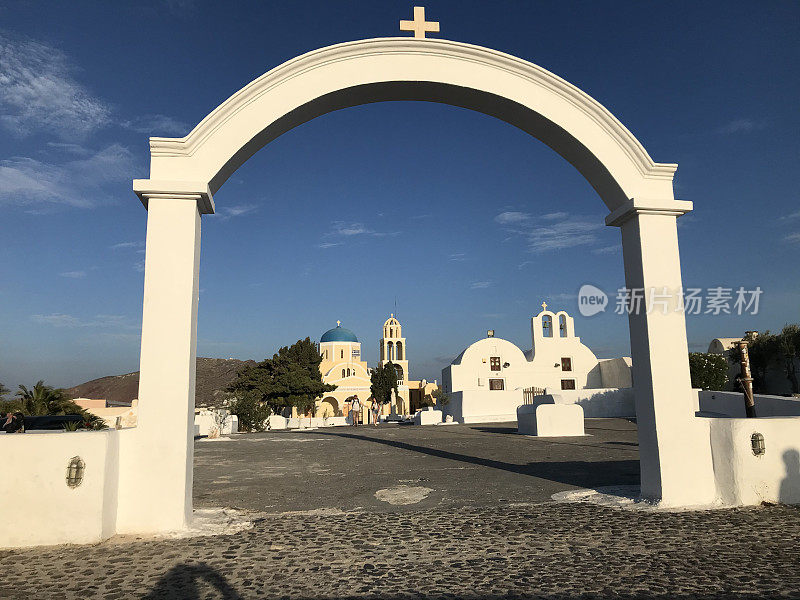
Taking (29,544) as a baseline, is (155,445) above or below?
above

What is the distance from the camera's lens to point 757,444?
5238 millimetres

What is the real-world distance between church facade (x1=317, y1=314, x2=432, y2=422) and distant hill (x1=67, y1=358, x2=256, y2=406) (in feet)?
79.3

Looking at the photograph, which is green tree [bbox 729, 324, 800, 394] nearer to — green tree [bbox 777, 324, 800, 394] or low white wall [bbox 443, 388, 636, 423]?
green tree [bbox 777, 324, 800, 394]

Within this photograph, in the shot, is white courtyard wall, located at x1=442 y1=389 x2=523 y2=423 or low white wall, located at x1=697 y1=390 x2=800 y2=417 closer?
low white wall, located at x1=697 y1=390 x2=800 y2=417

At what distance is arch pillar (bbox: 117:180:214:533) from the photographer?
4668mm

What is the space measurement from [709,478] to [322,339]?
181ft

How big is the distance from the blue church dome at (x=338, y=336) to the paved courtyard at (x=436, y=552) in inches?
2062

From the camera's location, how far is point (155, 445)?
15.6 ft

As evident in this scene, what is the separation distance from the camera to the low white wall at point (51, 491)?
4.19 meters

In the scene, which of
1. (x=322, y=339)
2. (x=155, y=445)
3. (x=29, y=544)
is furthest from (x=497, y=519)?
(x=322, y=339)

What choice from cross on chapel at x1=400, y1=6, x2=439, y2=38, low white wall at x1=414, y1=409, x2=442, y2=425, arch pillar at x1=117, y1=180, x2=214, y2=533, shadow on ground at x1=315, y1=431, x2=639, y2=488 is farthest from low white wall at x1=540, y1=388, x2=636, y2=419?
arch pillar at x1=117, y1=180, x2=214, y2=533

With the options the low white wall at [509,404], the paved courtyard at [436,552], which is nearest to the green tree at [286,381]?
the low white wall at [509,404]

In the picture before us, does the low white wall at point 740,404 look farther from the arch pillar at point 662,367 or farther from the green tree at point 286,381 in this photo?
the green tree at point 286,381

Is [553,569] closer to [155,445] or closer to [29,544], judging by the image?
[155,445]
